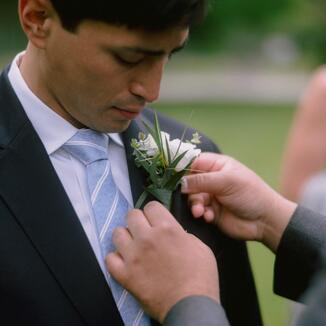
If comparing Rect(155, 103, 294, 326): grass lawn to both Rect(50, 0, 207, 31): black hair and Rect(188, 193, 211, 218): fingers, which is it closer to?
Rect(188, 193, 211, 218): fingers

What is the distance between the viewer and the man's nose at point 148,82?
2.90 meters

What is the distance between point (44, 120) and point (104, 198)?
0.34 m

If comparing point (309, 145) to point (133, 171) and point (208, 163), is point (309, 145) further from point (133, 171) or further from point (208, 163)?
point (133, 171)

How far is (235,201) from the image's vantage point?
334 centimetres

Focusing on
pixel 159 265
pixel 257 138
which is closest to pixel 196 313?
pixel 159 265

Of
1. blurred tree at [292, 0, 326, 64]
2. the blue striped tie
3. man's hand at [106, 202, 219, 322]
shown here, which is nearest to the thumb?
the blue striped tie

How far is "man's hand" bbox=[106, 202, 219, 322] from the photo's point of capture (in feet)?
9.18

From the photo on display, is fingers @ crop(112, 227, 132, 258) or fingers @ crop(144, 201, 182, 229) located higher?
fingers @ crop(144, 201, 182, 229)

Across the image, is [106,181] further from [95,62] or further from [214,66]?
[214,66]

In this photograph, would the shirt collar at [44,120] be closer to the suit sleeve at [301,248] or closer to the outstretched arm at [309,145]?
the suit sleeve at [301,248]

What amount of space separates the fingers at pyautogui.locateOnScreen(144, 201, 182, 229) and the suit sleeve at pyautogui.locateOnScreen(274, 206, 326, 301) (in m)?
0.65

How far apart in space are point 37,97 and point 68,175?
11.4 inches

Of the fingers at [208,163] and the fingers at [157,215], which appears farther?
the fingers at [208,163]

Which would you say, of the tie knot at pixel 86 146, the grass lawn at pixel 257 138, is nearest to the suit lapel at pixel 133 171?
the tie knot at pixel 86 146
